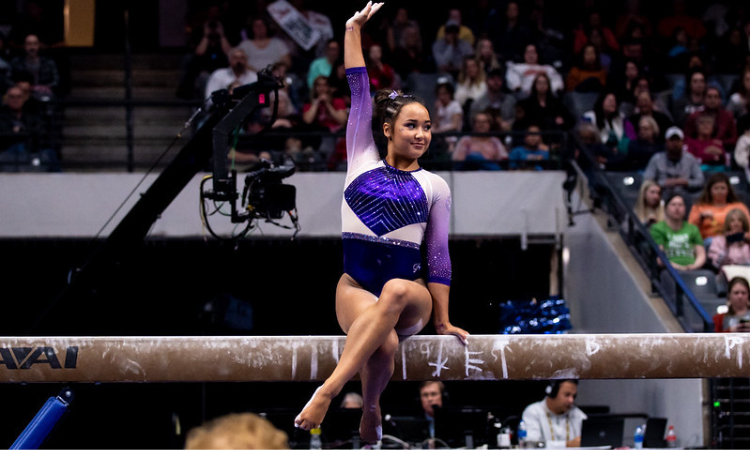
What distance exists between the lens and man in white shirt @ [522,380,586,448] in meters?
7.74

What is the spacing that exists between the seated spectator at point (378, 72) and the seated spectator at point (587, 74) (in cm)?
211

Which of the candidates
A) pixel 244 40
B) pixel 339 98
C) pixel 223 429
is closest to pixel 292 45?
pixel 244 40

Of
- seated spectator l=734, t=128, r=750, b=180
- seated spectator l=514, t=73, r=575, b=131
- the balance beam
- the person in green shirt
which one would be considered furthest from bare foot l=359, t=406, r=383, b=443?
seated spectator l=734, t=128, r=750, b=180

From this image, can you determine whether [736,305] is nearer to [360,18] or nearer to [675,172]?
[675,172]

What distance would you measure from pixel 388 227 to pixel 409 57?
697 cm

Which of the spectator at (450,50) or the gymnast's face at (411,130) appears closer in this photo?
the gymnast's face at (411,130)

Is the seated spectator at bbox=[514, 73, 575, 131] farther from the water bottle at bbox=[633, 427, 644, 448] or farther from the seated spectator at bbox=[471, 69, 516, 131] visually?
the water bottle at bbox=[633, 427, 644, 448]

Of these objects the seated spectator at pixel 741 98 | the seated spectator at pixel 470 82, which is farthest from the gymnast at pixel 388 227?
the seated spectator at pixel 741 98

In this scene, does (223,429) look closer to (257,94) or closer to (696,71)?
(257,94)

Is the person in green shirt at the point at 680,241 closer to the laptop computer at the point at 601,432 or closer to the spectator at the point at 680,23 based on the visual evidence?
the laptop computer at the point at 601,432

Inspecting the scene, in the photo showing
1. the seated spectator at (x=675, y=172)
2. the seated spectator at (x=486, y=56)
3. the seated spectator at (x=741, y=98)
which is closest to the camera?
the seated spectator at (x=675, y=172)

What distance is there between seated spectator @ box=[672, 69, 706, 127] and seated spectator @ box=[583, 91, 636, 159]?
2.47 ft

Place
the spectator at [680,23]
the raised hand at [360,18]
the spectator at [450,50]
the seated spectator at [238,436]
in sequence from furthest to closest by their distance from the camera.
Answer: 1. the spectator at [680,23]
2. the spectator at [450,50]
3. the raised hand at [360,18]
4. the seated spectator at [238,436]

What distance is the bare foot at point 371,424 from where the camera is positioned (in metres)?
A: 4.15
